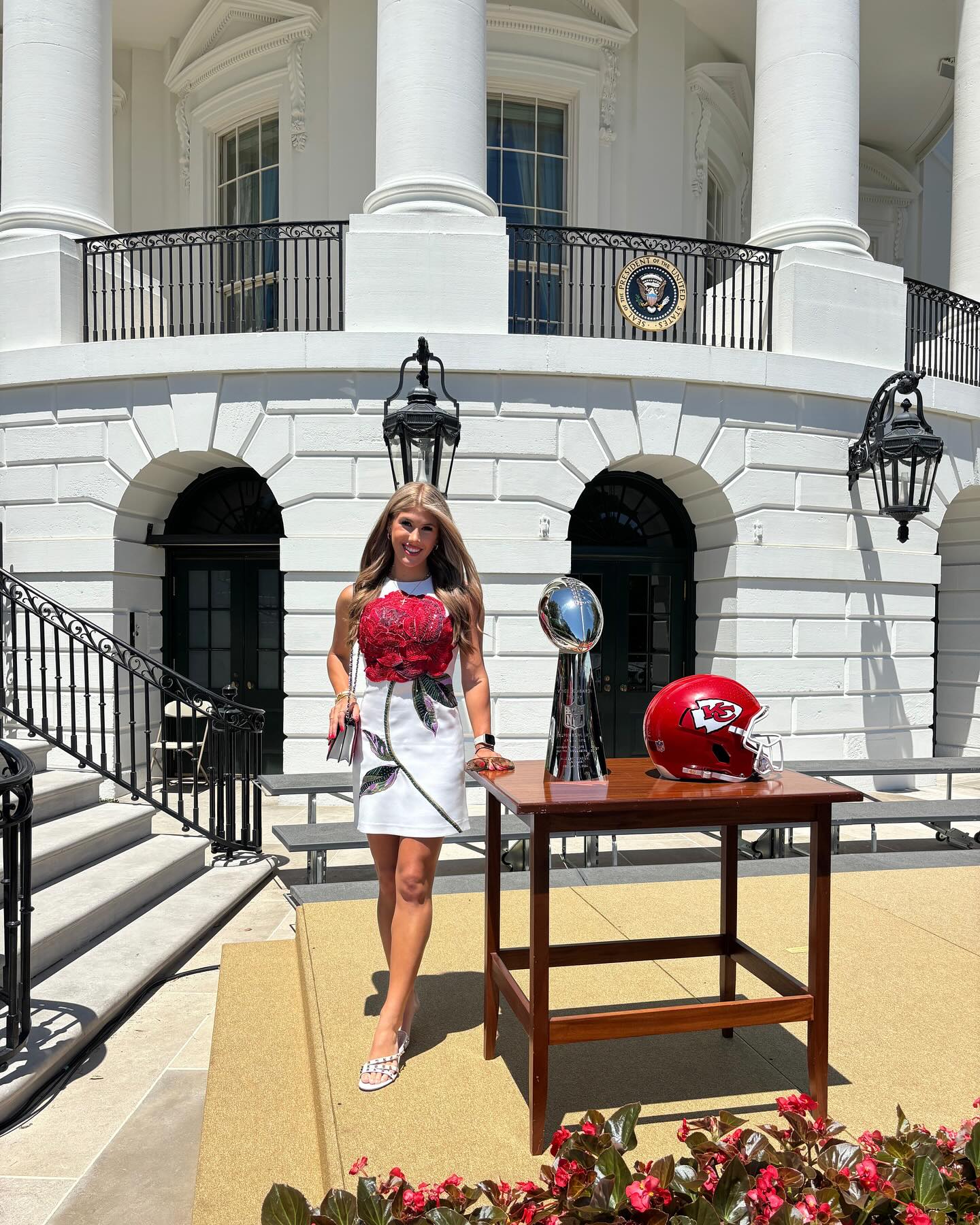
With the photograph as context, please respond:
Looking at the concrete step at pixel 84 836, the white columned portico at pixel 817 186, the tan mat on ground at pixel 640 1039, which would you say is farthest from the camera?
the white columned portico at pixel 817 186

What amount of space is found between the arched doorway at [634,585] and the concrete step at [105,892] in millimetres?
7039

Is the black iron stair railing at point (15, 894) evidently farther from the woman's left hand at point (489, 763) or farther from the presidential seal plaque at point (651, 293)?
the presidential seal plaque at point (651, 293)

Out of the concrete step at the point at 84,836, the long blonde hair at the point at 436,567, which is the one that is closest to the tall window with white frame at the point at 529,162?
the concrete step at the point at 84,836

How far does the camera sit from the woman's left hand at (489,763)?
341cm

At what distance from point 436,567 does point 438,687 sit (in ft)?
1.60

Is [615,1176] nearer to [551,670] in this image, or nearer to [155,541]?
[551,670]

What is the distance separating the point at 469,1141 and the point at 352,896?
3059 mm

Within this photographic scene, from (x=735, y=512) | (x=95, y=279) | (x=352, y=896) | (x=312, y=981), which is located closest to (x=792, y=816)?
(x=312, y=981)

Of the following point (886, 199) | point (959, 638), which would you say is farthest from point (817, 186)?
point (886, 199)

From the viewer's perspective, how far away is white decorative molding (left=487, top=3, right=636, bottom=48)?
13.7 meters

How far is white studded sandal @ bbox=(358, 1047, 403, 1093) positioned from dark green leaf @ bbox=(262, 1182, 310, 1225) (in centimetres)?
109

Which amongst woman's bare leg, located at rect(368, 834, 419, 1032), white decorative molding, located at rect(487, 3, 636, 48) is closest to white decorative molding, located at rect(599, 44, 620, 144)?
white decorative molding, located at rect(487, 3, 636, 48)

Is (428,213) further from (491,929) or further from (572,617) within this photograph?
(491,929)

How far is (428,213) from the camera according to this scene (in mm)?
10797
